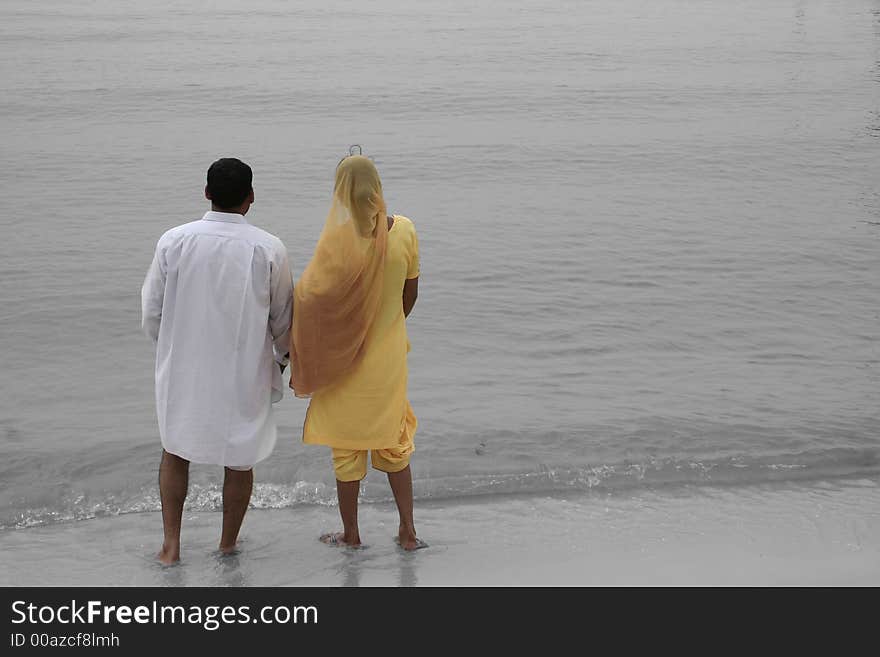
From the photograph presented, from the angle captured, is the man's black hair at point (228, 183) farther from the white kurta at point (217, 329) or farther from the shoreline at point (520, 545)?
the shoreline at point (520, 545)

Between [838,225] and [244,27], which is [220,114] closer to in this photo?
[838,225]

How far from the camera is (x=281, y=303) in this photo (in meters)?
4.00

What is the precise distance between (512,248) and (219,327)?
273 inches

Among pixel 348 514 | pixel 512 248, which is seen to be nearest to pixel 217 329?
pixel 348 514

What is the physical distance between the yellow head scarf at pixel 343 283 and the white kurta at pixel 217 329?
0.35 feet

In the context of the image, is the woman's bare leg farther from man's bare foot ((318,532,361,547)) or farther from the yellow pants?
man's bare foot ((318,532,361,547))

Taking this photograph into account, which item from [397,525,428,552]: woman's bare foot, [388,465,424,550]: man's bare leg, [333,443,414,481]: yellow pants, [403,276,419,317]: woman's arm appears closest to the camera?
[403,276,419,317]: woman's arm

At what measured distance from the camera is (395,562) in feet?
14.3

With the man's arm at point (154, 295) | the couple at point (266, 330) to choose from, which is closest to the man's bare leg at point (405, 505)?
the couple at point (266, 330)

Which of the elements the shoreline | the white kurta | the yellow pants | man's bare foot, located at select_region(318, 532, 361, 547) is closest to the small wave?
the shoreline

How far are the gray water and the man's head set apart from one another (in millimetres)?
1745

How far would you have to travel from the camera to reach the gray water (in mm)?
5906
